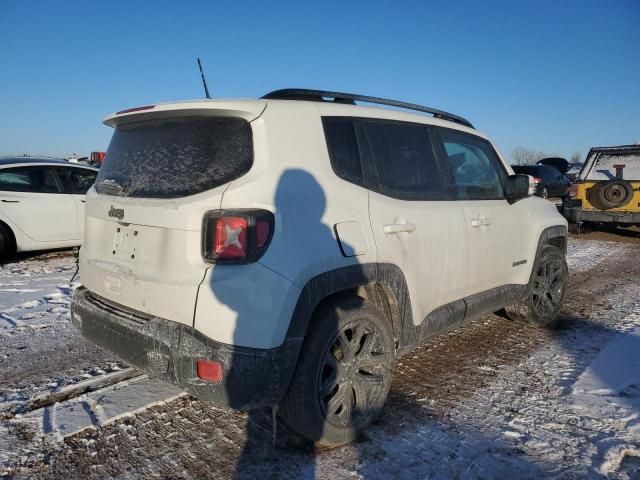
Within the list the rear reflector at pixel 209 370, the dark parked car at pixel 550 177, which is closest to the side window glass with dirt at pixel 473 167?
the rear reflector at pixel 209 370

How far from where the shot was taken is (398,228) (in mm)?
2889

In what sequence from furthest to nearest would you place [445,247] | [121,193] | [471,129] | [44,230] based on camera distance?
[44,230] → [471,129] → [445,247] → [121,193]

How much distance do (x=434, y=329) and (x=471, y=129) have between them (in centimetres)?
184

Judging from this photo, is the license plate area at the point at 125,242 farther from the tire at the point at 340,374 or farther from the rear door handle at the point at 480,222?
the rear door handle at the point at 480,222

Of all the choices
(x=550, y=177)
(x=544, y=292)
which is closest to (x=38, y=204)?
(x=544, y=292)

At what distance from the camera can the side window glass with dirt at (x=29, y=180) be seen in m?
7.12

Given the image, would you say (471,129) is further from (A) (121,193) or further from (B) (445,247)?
(A) (121,193)

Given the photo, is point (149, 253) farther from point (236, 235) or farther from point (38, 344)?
point (38, 344)

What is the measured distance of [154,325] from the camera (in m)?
2.38

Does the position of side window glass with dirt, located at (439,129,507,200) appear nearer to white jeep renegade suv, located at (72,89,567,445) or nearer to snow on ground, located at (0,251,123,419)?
white jeep renegade suv, located at (72,89,567,445)

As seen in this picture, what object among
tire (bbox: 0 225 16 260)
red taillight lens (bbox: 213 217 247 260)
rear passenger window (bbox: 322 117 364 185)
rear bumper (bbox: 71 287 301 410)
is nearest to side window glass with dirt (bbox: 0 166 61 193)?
tire (bbox: 0 225 16 260)

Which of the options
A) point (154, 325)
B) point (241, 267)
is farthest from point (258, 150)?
point (154, 325)

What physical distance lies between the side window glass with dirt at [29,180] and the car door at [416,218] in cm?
641

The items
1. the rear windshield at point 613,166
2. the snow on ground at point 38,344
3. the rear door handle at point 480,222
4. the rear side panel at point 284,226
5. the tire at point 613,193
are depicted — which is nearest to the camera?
the rear side panel at point 284,226
